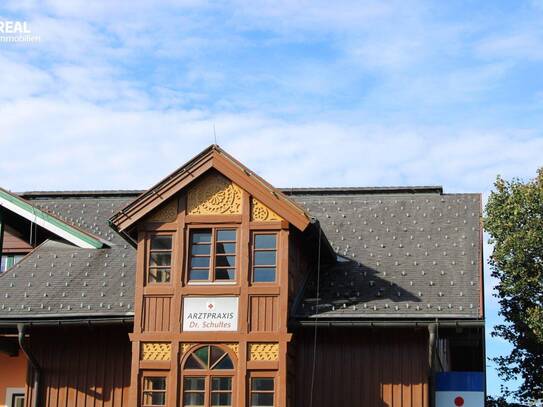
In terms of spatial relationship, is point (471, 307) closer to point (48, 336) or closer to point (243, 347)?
point (243, 347)

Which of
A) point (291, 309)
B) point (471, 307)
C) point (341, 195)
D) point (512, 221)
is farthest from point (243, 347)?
point (512, 221)

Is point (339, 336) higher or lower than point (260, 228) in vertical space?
lower

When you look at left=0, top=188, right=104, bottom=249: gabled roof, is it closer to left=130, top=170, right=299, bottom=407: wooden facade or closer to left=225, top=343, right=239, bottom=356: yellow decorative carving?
left=130, top=170, right=299, bottom=407: wooden facade

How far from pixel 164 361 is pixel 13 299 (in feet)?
15.0

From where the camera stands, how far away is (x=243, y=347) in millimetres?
23188

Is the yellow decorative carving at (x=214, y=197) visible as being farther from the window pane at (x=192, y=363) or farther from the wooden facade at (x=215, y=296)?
the window pane at (x=192, y=363)

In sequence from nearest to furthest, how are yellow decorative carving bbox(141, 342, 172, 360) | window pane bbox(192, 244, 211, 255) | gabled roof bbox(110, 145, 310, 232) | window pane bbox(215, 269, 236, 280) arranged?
yellow decorative carving bbox(141, 342, 172, 360)
gabled roof bbox(110, 145, 310, 232)
window pane bbox(215, 269, 236, 280)
window pane bbox(192, 244, 211, 255)

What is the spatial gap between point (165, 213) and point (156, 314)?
2.25m

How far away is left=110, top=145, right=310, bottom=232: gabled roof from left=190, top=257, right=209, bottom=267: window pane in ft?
4.77

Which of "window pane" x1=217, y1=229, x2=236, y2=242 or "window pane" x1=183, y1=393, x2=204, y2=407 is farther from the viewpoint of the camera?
"window pane" x1=217, y1=229, x2=236, y2=242

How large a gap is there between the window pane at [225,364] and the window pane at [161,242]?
2825 millimetres

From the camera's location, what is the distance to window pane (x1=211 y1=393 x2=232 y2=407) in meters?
23.1

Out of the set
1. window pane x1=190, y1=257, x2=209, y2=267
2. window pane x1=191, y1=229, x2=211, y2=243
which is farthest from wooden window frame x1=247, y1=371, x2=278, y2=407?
window pane x1=191, y1=229, x2=211, y2=243

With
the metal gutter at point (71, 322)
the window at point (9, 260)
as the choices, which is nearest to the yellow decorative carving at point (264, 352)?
the metal gutter at point (71, 322)
